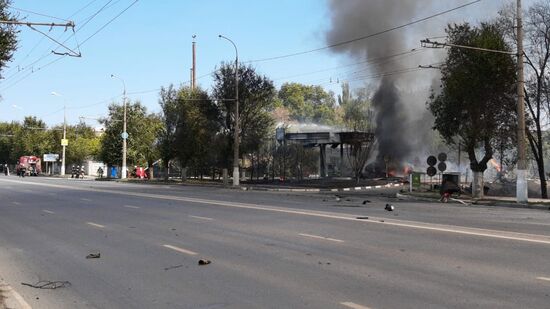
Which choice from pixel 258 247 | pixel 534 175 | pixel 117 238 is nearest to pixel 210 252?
pixel 258 247

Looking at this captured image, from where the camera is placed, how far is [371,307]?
5.43 meters

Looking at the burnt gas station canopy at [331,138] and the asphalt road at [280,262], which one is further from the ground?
the burnt gas station canopy at [331,138]

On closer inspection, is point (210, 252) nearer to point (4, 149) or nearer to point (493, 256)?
point (493, 256)

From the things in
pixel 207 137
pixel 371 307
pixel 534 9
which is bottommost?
pixel 371 307

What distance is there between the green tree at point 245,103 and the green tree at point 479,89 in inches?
659

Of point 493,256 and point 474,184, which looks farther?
point 474,184

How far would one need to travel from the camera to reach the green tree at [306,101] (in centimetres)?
11662

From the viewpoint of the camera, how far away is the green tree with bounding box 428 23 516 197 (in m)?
26.5

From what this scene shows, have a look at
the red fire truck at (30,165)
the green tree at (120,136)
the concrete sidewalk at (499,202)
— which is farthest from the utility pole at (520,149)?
the red fire truck at (30,165)

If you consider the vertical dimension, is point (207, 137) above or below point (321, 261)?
above

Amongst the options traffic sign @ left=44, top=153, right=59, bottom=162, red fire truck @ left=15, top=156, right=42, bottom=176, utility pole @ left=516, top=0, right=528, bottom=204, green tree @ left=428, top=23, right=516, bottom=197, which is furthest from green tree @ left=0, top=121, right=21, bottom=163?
utility pole @ left=516, top=0, right=528, bottom=204

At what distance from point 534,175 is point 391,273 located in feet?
161

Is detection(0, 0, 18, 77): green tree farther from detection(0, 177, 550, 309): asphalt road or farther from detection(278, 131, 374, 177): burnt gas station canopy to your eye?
detection(278, 131, 374, 177): burnt gas station canopy

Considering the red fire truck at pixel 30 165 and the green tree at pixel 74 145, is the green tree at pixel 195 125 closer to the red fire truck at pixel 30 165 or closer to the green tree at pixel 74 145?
the green tree at pixel 74 145
